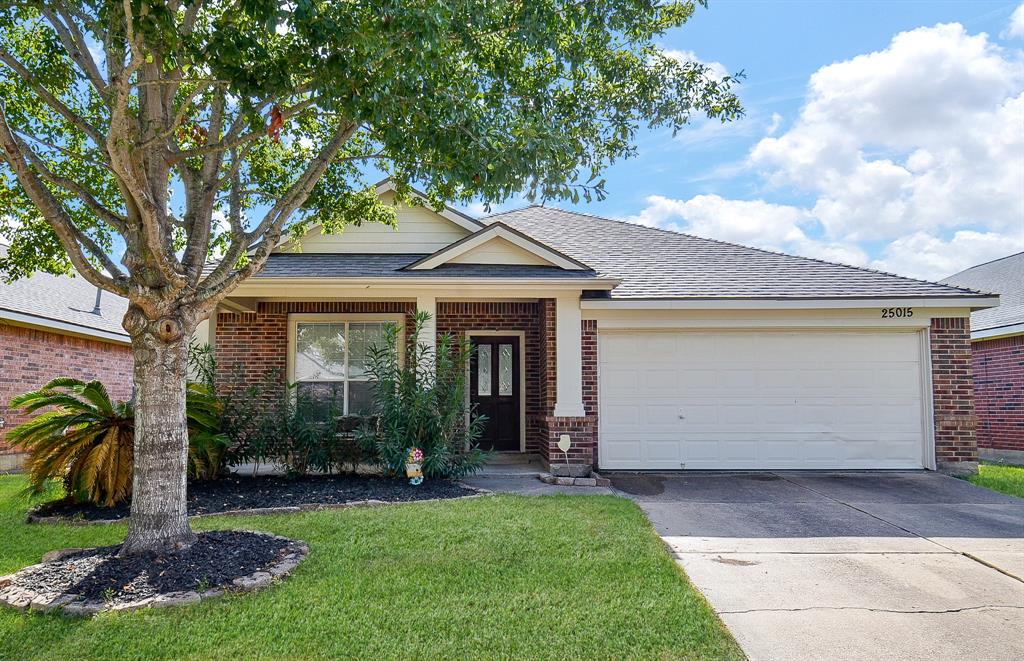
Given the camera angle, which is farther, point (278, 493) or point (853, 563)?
point (278, 493)

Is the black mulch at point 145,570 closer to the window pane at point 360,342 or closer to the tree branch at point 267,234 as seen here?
the tree branch at point 267,234

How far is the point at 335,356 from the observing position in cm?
1034

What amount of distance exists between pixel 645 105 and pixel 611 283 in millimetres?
2481

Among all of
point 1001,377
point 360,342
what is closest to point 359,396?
point 360,342

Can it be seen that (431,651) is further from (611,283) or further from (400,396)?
(611,283)

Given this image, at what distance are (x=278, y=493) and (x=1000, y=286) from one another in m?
17.3

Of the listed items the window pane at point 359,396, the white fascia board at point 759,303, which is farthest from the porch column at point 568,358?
the window pane at point 359,396

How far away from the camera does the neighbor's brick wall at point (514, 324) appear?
10.8m

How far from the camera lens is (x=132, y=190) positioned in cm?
474

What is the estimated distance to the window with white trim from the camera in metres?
10.2

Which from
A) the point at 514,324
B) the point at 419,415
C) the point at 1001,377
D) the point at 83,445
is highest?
the point at 514,324

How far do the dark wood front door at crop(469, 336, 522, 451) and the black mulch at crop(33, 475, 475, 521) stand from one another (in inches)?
115

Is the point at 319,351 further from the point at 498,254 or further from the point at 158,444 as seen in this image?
the point at 158,444

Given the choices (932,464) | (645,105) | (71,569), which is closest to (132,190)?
(71,569)
